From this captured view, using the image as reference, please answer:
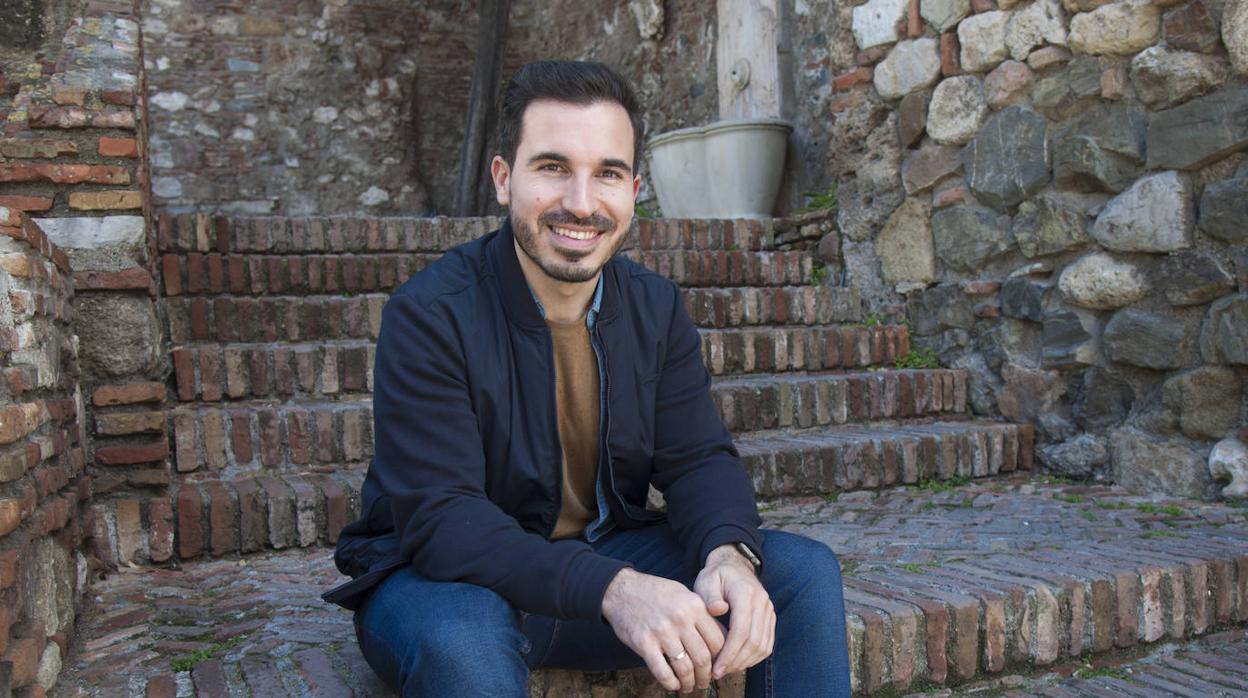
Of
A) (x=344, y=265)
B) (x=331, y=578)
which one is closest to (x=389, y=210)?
(x=344, y=265)

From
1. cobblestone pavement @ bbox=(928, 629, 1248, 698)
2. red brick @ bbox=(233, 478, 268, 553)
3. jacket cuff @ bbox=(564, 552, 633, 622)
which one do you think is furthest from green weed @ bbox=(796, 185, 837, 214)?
jacket cuff @ bbox=(564, 552, 633, 622)

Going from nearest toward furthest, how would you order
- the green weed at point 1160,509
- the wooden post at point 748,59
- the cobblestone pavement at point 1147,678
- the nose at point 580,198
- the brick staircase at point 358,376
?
the nose at point 580,198, the cobblestone pavement at point 1147,678, the brick staircase at point 358,376, the green weed at point 1160,509, the wooden post at point 748,59

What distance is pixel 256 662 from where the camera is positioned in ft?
5.96

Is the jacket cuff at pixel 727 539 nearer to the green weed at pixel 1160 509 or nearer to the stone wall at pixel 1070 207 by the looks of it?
the green weed at pixel 1160 509

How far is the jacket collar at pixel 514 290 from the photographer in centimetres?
169

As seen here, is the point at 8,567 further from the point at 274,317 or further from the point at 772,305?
the point at 772,305

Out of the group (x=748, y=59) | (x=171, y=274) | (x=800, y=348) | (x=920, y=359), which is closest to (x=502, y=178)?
(x=171, y=274)

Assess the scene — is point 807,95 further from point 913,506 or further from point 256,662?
point 256,662

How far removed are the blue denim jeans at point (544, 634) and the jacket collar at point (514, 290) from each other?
1.33ft

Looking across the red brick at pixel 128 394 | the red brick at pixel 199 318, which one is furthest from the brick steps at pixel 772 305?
the red brick at pixel 128 394

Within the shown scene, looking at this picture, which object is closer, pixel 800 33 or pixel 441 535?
pixel 441 535

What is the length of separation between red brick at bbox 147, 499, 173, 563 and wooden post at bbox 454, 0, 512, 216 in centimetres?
483

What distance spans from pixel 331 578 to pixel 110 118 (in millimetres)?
1282

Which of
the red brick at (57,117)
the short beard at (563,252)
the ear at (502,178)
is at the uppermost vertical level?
the red brick at (57,117)
